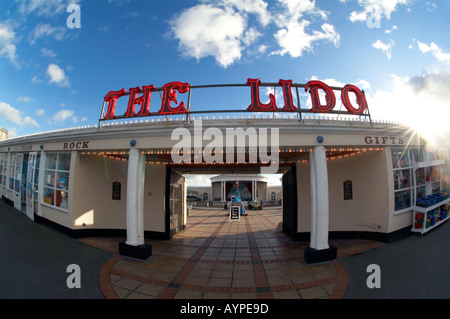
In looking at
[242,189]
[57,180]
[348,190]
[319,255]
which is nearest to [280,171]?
[348,190]

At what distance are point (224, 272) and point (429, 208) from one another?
7.86m

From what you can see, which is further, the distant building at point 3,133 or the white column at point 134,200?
the distant building at point 3,133

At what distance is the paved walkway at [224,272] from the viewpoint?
3.74 metres

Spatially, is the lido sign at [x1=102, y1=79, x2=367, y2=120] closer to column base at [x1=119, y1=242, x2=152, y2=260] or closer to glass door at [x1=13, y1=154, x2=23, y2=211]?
column base at [x1=119, y1=242, x2=152, y2=260]

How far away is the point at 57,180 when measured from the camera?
23.7 ft

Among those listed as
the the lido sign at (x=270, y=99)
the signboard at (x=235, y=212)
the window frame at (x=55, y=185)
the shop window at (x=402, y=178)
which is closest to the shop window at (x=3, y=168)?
the window frame at (x=55, y=185)

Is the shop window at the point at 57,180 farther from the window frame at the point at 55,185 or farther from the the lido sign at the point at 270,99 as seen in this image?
the the lido sign at the point at 270,99

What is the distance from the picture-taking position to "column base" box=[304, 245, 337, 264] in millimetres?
4965

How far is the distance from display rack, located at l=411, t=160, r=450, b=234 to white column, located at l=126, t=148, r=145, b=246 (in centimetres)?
995

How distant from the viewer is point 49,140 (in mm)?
7375

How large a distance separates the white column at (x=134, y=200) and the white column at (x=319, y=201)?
18.3ft

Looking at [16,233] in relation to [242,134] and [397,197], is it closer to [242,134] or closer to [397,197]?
[242,134]
